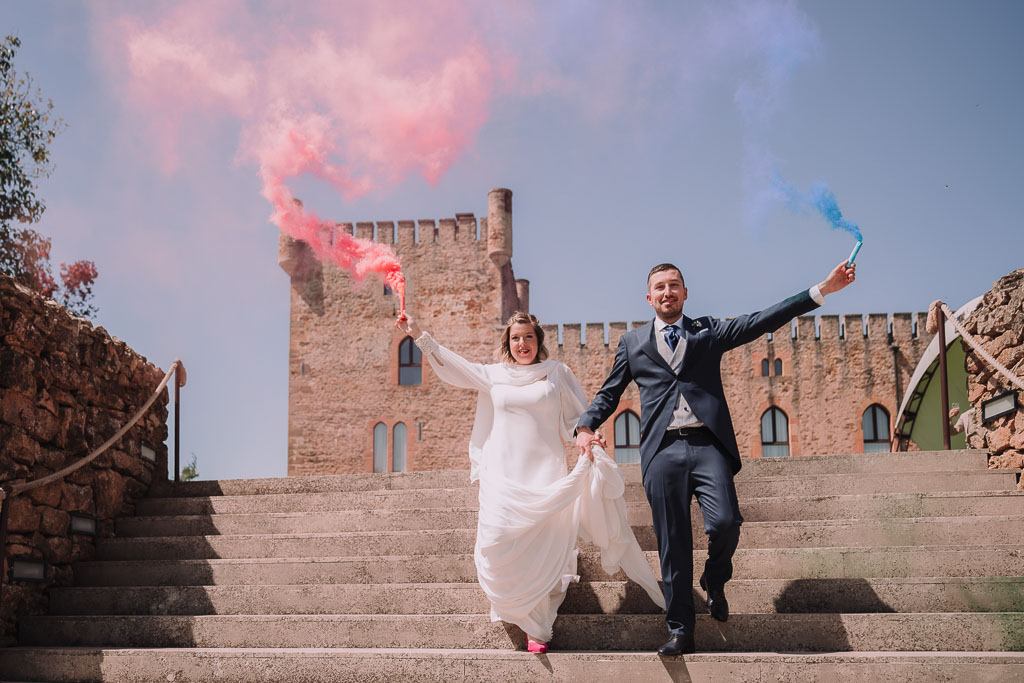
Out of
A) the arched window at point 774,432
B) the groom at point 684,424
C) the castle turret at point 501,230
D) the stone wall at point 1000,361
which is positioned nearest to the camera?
the groom at point 684,424

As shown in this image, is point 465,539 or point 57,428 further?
point 57,428

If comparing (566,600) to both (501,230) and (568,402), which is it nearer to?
(568,402)

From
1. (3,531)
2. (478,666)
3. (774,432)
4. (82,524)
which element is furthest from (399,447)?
(478,666)

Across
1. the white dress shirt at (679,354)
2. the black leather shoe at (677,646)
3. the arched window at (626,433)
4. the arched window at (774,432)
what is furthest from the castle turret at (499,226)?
the black leather shoe at (677,646)

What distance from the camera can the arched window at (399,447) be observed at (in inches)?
985

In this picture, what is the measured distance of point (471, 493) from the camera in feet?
20.2

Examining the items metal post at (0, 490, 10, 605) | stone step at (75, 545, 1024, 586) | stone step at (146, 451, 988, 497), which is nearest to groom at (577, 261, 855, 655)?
stone step at (75, 545, 1024, 586)

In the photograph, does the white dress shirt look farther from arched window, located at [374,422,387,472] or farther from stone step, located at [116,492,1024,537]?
arched window, located at [374,422,387,472]

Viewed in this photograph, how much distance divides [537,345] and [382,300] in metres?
21.5

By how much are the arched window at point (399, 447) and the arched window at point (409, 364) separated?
1.24 meters

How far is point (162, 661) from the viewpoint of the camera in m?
4.65

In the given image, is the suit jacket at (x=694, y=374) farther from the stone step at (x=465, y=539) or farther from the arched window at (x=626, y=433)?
the arched window at (x=626, y=433)

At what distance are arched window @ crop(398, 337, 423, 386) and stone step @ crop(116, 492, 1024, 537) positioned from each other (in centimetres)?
1904

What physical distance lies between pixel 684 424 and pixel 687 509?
0.39 m
